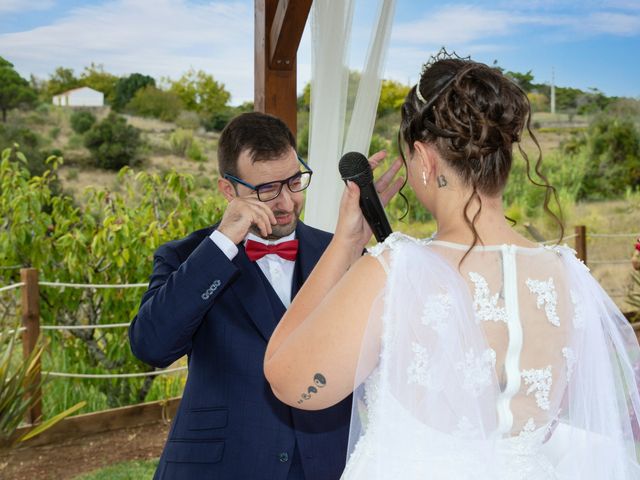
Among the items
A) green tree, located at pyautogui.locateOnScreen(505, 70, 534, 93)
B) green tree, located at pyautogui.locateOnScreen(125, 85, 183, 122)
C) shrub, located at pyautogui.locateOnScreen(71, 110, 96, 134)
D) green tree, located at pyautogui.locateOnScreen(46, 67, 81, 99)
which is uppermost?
green tree, located at pyautogui.locateOnScreen(505, 70, 534, 93)

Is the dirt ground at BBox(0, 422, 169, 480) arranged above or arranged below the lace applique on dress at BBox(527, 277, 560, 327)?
below

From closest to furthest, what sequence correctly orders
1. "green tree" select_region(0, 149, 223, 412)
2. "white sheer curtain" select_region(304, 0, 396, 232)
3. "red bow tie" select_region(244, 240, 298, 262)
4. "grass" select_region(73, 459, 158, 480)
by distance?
"red bow tie" select_region(244, 240, 298, 262), "white sheer curtain" select_region(304, 0, 396, 232), "grass" select_region(73, 459, 158, 480), "green tree" select_region(0, 149, 223, 412)

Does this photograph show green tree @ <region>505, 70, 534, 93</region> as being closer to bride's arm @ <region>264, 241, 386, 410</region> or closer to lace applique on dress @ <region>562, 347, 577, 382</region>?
lace applique on dress @ <region>562, 347, 577, 382</region>

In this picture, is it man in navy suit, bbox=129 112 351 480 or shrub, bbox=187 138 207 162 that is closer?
man in navy suit, bbox=129 112 351 480

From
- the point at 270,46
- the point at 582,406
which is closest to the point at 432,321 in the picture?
the point at 582,406

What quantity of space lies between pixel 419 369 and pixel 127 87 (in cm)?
968

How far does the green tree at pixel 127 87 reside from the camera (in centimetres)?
1008

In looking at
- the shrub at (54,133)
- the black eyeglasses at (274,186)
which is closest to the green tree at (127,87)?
the shrub at (54,133)

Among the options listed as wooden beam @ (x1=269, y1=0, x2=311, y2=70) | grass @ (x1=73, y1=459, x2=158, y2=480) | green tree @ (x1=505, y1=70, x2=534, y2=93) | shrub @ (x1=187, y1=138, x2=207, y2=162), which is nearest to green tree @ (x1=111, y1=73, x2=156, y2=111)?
shrub @ (x1=187, y1=138, x2=207, y2=162)

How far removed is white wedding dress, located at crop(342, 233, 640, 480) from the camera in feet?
3.85

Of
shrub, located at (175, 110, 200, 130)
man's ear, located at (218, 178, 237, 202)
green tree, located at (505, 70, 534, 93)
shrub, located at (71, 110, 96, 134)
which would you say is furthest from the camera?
green tree, located at (505, 70, 534, 93)

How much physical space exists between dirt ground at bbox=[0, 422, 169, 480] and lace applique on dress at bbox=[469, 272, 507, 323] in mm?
3480

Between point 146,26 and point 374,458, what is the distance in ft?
32.1

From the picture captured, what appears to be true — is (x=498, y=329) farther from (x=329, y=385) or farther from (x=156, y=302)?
(x=156, y=302)
